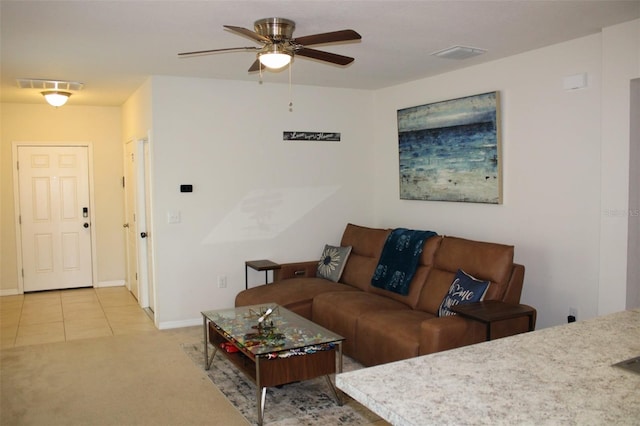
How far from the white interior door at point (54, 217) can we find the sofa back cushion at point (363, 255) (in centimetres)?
393

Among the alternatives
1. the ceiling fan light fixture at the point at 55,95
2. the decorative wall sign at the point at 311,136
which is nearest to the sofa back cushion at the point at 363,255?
the decorative wall sign at the point at 311,136

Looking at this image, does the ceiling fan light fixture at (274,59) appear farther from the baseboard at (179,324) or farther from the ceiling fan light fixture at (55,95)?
the ceiling fan light fixture at (55,95)

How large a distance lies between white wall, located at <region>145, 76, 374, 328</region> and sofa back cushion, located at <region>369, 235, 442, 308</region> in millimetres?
1620

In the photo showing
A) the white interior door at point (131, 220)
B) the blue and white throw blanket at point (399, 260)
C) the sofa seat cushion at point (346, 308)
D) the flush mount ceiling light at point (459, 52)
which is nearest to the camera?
the flush mount ceiling light at point (459, 52)

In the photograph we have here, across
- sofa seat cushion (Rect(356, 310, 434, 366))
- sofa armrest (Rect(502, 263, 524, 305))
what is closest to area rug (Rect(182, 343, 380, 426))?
sofa seat cushion (Rect(356, 310, 434, 366))

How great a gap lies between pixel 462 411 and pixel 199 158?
4366 mm

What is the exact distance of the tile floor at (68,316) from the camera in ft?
16.7

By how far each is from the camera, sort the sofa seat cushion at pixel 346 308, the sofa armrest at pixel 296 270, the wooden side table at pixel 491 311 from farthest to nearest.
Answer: the sofa armrest at pixel 296 270 < the sofa seat cushion at pixel 346 308 < the wooden side table at pixel 491 311

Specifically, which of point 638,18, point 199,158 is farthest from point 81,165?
point 638,18

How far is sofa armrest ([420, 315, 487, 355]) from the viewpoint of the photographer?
3389mm

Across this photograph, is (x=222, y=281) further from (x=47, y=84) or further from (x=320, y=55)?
(x=320, y=55)

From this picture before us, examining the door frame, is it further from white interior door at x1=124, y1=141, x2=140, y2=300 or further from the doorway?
the doorway

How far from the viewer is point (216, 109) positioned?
17.4 feet

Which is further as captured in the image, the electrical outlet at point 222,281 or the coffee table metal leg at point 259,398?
the electrical outlet at point 222,281
